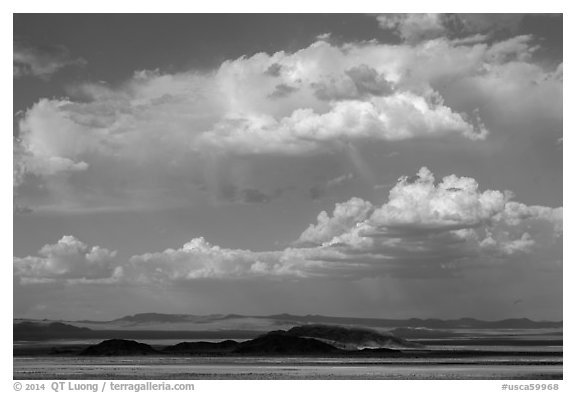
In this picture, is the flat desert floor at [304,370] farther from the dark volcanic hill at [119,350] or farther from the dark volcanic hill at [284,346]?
the dark volcanic hill at [284,346]

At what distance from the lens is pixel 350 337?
168 metres

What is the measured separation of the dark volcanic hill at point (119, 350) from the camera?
139875mm

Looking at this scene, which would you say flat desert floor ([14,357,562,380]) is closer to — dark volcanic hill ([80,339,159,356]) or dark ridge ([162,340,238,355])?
dark volcanic hill ([80,339,159,356])

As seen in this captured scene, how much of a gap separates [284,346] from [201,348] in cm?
1699

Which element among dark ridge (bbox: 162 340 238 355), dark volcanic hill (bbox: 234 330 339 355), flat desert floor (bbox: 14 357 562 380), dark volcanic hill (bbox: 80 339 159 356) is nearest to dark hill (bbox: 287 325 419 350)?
dark volcanic hill (bbox: 234 330 339 355)

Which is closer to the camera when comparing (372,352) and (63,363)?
(63,363)

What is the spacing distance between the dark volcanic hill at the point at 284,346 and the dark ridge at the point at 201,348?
12.0ft

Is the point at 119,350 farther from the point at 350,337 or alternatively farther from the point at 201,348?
the point at 350,337

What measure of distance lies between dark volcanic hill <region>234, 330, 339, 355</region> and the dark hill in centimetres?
607

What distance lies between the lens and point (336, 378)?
8625 centimetres
